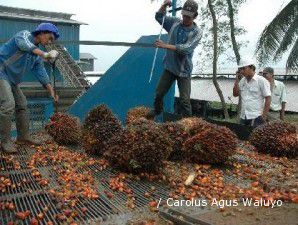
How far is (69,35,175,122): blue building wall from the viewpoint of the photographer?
27.0 ft

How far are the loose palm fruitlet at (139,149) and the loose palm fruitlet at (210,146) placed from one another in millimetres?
543

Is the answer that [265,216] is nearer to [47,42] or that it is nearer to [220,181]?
[220,181]

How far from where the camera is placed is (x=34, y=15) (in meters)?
18.8

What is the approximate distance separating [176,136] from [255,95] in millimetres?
2180

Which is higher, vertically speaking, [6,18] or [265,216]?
[6,18]

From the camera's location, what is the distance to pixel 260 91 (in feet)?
22.1

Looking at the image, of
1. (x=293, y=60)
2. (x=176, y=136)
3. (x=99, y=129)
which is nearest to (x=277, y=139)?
(x=176, y=136)

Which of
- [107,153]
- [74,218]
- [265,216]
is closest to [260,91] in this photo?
[107,153]

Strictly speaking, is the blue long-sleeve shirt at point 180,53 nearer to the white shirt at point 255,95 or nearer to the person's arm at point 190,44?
the person's arm at point 190,44

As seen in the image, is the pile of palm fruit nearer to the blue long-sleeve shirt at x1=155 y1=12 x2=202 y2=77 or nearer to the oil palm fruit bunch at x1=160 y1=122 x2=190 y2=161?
the oil palm fruit bunch at x1=160 y1=122 x2=190 y2=161

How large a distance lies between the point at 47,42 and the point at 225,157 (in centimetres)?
288

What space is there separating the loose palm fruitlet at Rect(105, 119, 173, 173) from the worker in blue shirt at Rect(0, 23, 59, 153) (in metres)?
1.52

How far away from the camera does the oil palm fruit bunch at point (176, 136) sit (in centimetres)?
516

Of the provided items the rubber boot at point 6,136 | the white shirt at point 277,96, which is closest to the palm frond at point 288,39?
the white shirt at point 277,96
